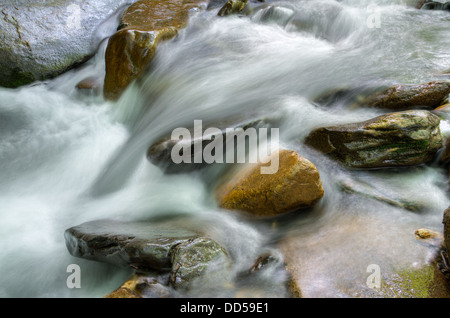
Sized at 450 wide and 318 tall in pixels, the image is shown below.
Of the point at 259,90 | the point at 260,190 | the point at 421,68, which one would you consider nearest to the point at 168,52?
the point at 259,90

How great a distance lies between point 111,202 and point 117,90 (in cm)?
212

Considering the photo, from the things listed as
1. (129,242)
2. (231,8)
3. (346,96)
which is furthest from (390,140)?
(231,8)

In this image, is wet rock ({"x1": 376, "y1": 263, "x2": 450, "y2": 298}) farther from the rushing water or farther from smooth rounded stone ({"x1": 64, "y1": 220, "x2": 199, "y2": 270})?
smooth rounded stone ({"x1": 64, "y1": 220, "x2": 199, "y2": 270})

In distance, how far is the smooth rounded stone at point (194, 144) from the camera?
3.86 metres

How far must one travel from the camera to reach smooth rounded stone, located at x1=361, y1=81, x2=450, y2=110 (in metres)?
4.04

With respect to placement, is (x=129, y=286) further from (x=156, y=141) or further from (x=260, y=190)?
(x=156, y=141)

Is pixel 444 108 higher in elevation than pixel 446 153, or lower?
higher

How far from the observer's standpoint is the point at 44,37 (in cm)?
601

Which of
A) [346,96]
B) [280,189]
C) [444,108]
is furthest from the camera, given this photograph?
[346,96]

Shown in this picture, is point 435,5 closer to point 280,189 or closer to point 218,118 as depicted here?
point 218,118

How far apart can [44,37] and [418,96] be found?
5987 mm

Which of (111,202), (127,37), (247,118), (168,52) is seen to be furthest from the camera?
(168,52)

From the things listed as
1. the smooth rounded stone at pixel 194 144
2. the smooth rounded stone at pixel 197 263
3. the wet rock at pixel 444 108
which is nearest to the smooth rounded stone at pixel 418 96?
the wet rock at pixel 444 108
